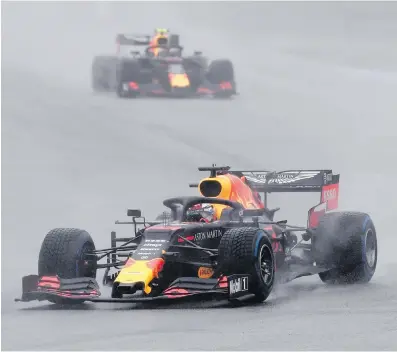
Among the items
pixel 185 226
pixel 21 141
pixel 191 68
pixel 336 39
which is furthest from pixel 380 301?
pixel 336 39

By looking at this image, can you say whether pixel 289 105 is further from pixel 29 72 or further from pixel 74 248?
pixel 74 248

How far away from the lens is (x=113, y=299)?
14422mm

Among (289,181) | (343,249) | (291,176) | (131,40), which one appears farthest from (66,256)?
(131,40)

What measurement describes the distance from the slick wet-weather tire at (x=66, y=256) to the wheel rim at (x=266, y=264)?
86.9 inches

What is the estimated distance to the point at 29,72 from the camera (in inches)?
1625

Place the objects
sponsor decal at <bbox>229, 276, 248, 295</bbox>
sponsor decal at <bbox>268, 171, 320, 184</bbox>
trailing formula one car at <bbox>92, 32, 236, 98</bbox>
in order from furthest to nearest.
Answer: trailing formula one car at <bbox>92, 32, 236, 98</bbox> < sponsor decal at <bbox>268, 171, 320, 184</bbox> < sponsor decal at <bbox>229, 276, 248, 295</bbox>

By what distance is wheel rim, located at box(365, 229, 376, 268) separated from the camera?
17641 mm

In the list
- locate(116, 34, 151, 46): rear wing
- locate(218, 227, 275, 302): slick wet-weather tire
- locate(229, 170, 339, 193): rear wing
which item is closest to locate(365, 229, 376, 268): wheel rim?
locate(229, 170, 339, 193): rear wing

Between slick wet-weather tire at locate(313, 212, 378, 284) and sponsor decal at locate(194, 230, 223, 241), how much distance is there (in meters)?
2.00

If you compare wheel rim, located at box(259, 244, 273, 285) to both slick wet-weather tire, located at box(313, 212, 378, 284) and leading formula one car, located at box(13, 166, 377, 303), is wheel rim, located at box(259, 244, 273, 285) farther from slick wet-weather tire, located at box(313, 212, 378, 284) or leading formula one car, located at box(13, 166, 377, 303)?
slick wet-weather tire, located at box(313, 212, 378, 284)

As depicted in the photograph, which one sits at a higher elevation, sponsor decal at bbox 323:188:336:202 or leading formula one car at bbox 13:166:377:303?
sponsor decal at bbox 323:188:336:202

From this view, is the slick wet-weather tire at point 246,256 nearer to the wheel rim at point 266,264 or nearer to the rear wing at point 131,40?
the wheel rim at point 266,264

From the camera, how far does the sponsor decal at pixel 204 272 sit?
15.5m

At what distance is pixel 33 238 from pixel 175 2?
1423 inches
